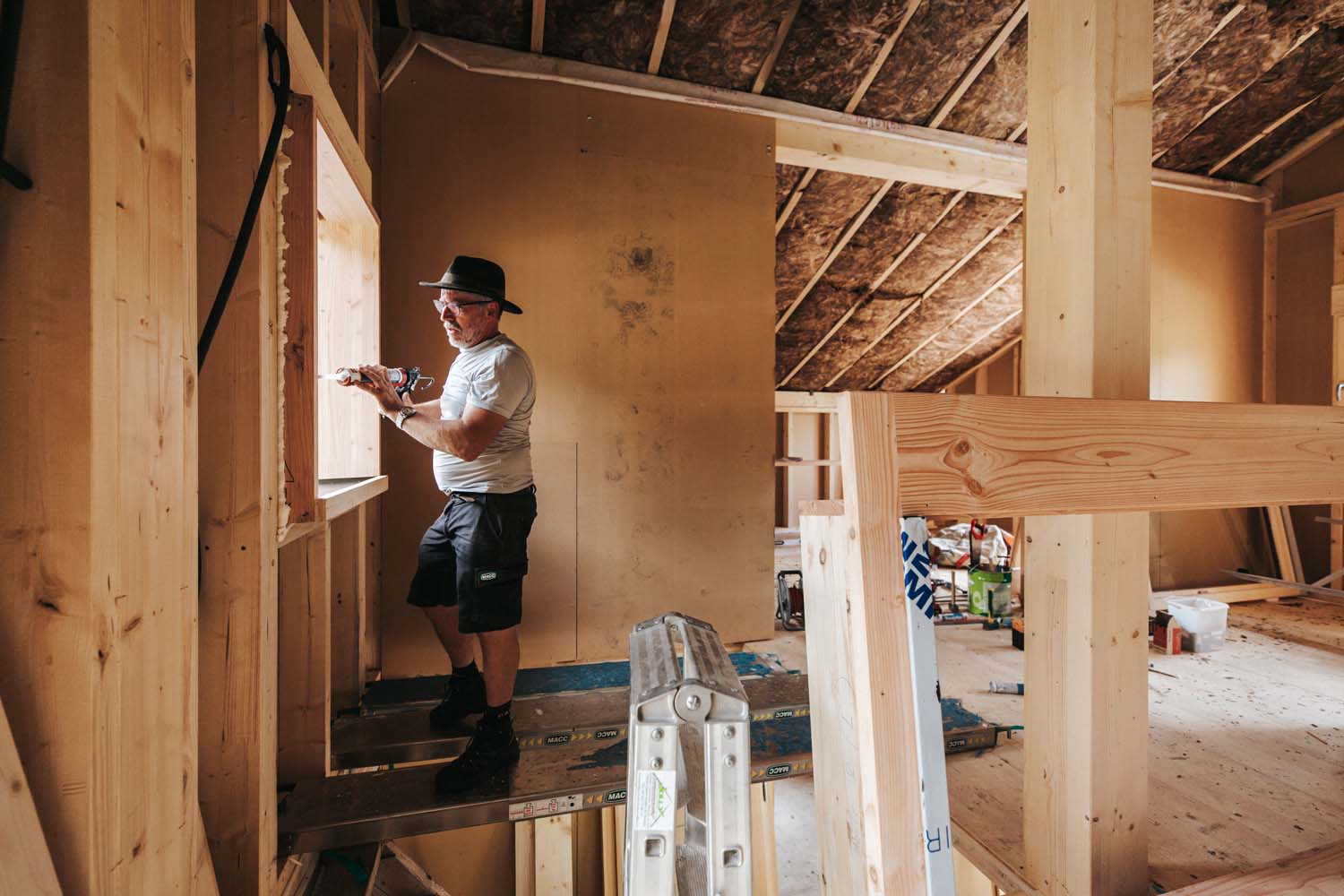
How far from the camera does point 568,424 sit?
2.80m

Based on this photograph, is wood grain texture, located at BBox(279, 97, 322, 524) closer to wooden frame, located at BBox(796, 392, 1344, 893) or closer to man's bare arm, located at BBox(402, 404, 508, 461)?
man's bare arm, located at BBox(402, 404, 508, 461)

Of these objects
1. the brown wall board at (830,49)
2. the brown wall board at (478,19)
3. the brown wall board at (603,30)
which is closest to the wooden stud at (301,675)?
the brown wall board at (478,19)

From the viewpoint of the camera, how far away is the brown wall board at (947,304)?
15.4 feet

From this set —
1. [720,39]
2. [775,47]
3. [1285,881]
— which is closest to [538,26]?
[720,39]

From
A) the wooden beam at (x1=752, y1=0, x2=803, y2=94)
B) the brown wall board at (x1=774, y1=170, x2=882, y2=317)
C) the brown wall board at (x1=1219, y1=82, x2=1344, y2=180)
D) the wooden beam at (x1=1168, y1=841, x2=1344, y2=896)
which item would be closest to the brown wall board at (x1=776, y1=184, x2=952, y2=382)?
the brown wall board at (x1=774, y1=170, x2=882, y2=317)

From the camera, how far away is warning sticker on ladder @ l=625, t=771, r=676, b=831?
2.26 feet

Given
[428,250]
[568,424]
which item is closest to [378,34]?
[428,250]

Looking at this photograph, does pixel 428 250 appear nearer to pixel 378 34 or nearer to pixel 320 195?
pixel 320 195

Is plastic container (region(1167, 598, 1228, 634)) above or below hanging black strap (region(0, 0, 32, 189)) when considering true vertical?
below

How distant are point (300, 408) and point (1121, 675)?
1789 millimetres

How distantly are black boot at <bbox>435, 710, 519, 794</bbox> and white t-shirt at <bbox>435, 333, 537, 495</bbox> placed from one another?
0.69 m

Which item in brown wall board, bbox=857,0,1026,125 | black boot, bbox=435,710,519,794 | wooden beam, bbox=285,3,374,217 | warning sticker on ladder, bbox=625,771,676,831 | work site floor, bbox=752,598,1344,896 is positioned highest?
brown wall board, bbox=857,0,1026,125

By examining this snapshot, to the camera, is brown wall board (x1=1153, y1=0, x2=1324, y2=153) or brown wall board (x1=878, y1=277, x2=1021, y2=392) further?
brown wall board (x1=878, y1=277, x2=1021, y2=392)

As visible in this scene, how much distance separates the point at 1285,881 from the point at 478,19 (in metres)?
3.68
